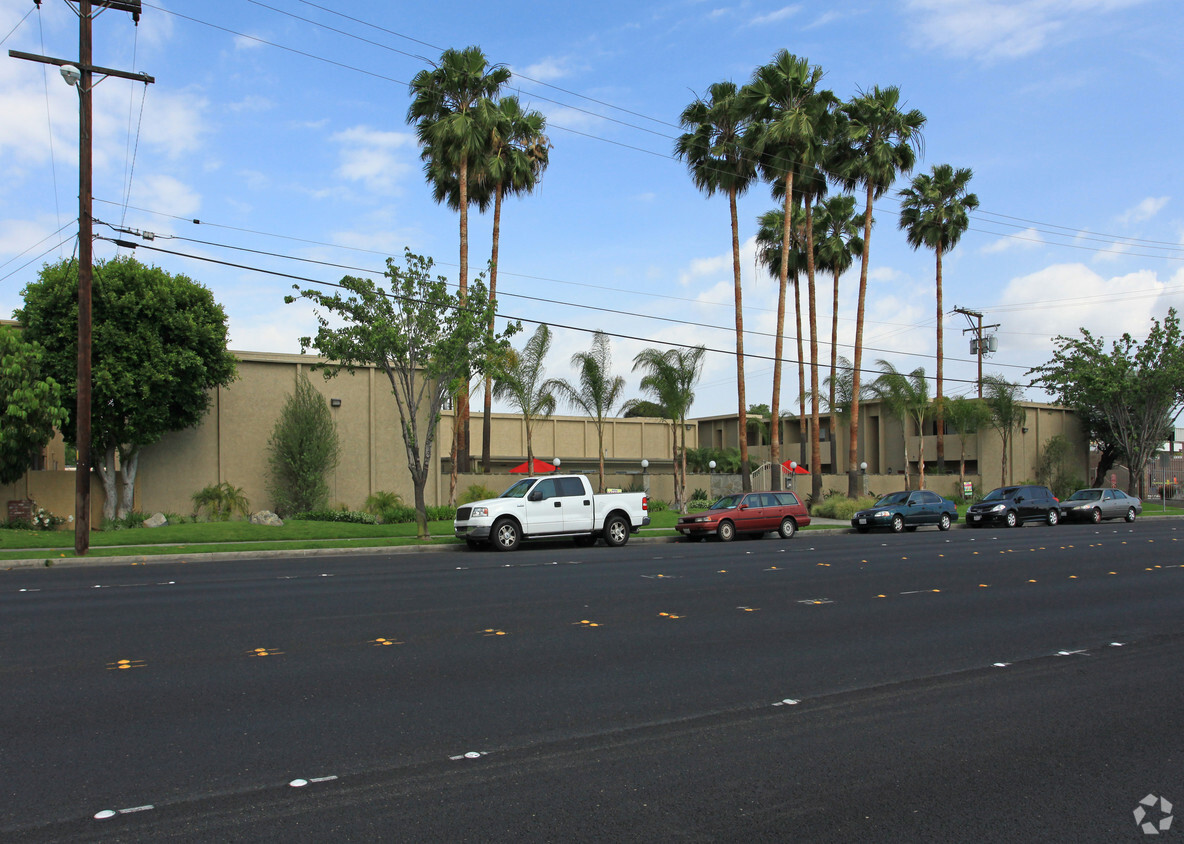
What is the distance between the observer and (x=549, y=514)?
911 inches

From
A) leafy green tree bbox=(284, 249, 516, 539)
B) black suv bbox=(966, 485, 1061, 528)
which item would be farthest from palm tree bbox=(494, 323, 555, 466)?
black suv bbox=(966, 485, 1061, 528)

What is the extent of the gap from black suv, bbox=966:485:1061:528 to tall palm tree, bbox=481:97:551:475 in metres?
18.7

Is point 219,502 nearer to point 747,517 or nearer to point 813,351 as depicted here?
point 747,517

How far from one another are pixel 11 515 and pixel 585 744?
25.9m

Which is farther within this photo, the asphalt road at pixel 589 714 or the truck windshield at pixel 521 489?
the truck windshield at pixel 521 489

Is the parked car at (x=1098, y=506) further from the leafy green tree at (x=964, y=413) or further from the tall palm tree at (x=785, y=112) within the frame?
the tall palm tree at (x=785, y=112)

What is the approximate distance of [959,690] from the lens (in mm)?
7379

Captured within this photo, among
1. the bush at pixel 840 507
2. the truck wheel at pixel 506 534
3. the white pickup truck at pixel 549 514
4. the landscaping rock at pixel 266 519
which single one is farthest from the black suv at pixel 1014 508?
the landscaping rock at pixel 266 519

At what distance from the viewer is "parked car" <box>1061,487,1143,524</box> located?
120ft

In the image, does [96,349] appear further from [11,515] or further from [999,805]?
[999,805]

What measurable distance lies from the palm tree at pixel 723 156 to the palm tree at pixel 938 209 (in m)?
13.4

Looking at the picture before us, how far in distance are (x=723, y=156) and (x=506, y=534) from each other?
21.4m

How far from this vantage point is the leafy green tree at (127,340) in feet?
80.1

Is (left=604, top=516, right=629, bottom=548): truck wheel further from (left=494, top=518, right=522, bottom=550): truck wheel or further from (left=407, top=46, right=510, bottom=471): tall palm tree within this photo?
(left=407, top=46, right=510, bottom=471): tall palm tree
